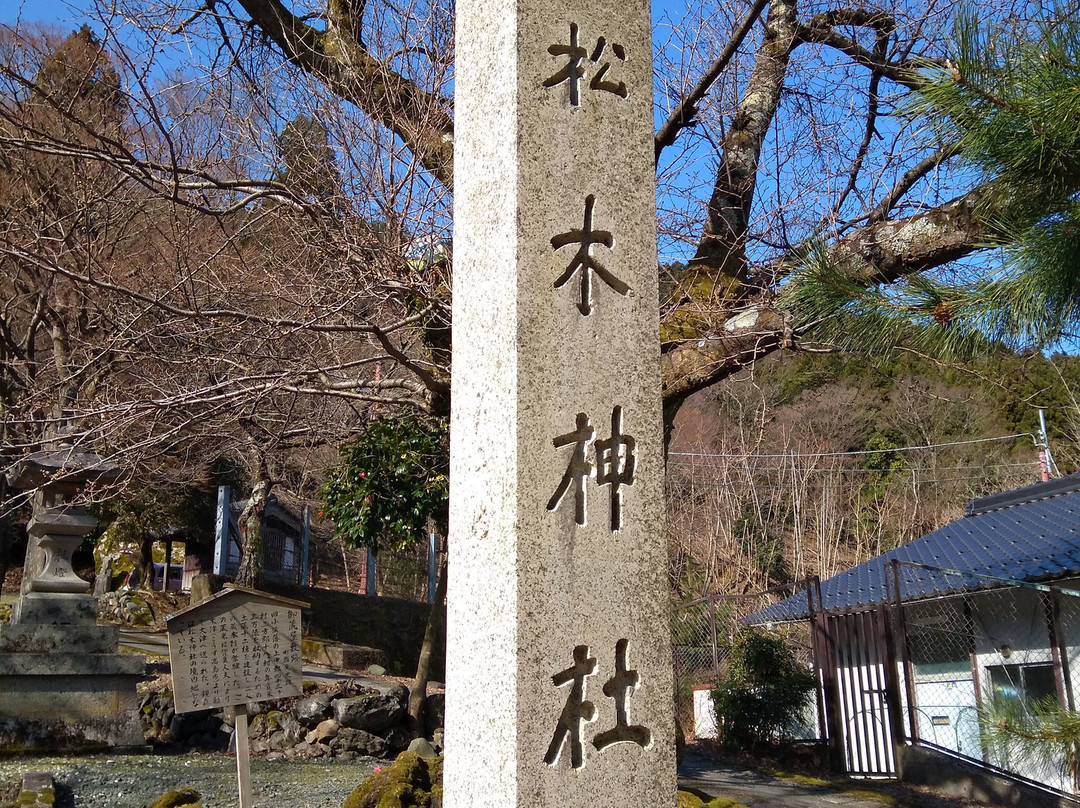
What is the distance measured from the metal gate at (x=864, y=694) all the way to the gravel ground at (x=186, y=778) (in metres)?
4.61

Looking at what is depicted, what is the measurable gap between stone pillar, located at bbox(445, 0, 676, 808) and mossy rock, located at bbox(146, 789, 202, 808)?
3632mm

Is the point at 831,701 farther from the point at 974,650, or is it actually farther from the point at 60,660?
the point at 60,660

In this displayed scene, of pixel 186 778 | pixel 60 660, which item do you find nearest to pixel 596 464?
pixel 186 778

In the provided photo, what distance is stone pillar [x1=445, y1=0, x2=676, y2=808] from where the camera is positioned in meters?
2.40

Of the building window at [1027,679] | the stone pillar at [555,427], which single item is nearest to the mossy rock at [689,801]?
the stone pillar at [555,427]

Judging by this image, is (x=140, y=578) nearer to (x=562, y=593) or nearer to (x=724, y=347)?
(x=724, y=347)

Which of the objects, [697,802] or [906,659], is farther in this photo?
[906,659]

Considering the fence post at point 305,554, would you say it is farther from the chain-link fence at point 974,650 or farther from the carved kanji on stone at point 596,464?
the carved kanji on stone at point 596,464

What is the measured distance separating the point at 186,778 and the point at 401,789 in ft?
9.34

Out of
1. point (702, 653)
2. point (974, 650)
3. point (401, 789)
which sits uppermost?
point (974, 650)

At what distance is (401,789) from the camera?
4.79m

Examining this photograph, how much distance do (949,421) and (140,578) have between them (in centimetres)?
1691

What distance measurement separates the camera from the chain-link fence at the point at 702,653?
11.5 meters

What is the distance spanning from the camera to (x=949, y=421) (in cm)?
2023
